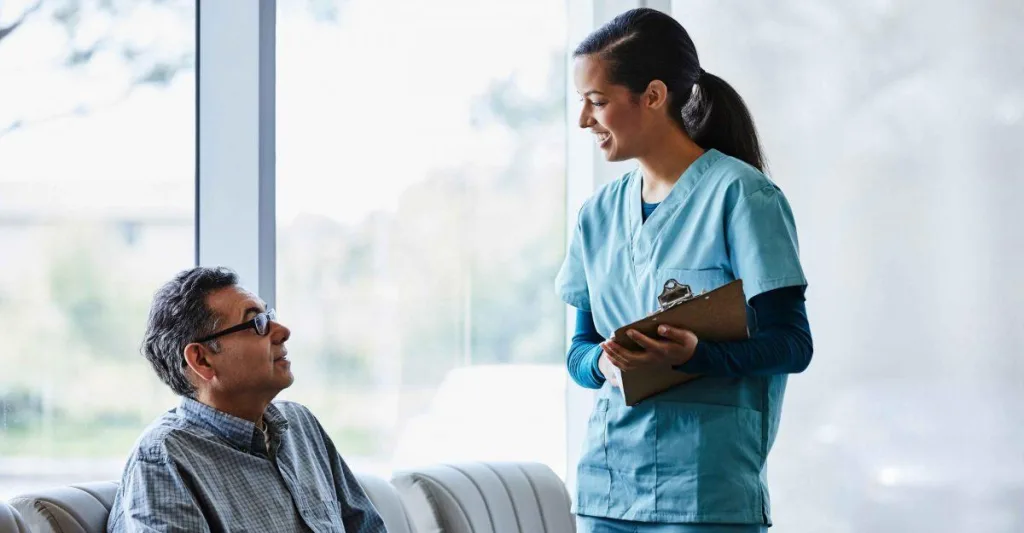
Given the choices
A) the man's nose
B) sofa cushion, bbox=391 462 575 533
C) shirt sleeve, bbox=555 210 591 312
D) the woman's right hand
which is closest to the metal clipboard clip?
the woman's right hand

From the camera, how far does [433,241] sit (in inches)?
111

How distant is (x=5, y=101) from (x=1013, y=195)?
2.05 meters

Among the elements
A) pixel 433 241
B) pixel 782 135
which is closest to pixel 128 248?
pixel 433 241

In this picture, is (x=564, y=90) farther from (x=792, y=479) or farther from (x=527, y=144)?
(x=792, y=479)

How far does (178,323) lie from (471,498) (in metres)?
0.69

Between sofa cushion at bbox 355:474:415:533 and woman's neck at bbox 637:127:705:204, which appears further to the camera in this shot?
sofa cushion at bbox 355:474:415:533

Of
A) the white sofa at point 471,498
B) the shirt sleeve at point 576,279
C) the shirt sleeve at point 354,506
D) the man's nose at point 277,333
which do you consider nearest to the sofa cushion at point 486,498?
the white sofa at point 471,498

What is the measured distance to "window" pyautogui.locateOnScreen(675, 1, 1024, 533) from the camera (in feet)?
7.56

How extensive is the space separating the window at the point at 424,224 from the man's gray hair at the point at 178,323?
26.8 inches

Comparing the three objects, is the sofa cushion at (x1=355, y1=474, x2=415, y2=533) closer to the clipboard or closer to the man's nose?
the man's nose

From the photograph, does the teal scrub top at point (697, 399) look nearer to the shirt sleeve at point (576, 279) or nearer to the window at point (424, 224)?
the shirt sleeve at point (576, 279)

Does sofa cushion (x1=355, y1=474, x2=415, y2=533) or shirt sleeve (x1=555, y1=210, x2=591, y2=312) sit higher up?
shirt sleeve (x1=555, y1=210, x2=591, y2=312)

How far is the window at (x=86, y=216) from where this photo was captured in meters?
2.14

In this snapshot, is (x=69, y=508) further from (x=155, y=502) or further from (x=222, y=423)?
(x=222, y=423)
